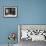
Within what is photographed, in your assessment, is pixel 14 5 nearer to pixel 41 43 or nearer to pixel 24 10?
pixel 24 10

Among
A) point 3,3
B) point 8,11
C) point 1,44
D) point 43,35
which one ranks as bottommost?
point 1,44

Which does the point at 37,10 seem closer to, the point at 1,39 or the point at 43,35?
the point at 43,35

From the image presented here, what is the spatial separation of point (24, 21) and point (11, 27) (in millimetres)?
408

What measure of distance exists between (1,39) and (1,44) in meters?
0.14

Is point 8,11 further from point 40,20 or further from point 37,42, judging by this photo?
point 37,42

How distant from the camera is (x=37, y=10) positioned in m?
3.78

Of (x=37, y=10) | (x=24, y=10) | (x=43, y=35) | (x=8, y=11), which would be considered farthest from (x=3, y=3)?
(x=43, y=35)

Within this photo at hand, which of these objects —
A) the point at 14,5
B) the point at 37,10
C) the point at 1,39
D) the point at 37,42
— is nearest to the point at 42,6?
the point at 37,10

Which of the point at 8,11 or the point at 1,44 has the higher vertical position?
the point at 8,11

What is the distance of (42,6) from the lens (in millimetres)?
3783

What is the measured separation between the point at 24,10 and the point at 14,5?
1.04ft

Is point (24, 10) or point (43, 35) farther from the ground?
point (24, 10)

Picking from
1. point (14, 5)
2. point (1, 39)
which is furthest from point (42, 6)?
point (1, 39)

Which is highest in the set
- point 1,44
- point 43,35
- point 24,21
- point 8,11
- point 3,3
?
point 3,3
